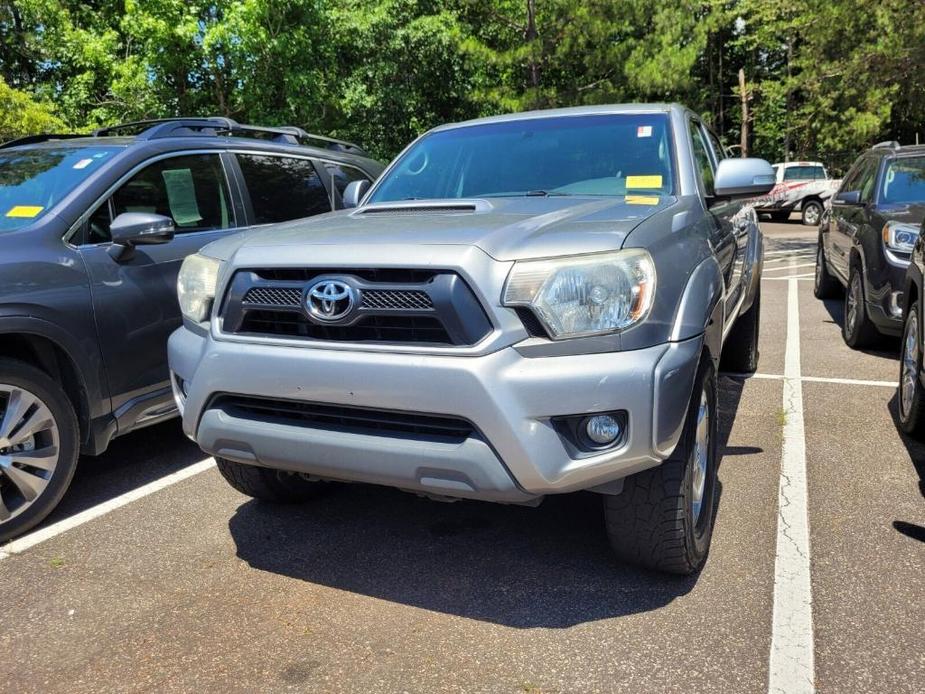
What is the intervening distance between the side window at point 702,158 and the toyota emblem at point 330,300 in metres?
1.99

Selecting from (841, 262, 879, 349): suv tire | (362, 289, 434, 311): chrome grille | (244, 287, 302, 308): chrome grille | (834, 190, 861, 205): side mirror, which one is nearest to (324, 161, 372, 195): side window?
(244, 287, 302, 308): chrome grille

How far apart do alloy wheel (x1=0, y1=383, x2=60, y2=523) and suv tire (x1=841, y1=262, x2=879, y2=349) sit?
598 centimetres

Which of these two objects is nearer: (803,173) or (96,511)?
(96,511)

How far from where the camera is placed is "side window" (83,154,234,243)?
4.05 metres

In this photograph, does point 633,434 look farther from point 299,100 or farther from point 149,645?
point 299,100

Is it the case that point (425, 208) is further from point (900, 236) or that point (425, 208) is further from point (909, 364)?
point (900, 236)

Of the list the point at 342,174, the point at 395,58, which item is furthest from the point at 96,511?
the point at 395,58

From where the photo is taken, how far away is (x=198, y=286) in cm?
311

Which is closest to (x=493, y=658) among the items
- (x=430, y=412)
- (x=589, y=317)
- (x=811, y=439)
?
(x=430, y=412)

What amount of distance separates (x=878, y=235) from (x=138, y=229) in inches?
216

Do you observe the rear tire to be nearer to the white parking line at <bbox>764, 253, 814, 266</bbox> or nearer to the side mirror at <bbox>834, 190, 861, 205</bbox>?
the side mirror at <bbox>834, 190, 861, 205</bbox>

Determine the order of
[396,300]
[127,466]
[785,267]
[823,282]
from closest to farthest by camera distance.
→ [396,300], [127,466], [823,282], [785,267]

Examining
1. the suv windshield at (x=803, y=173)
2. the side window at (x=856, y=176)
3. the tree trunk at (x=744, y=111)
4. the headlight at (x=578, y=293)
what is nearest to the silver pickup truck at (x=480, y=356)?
the headlight at (x=578, y=293)

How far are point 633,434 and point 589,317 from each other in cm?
38
